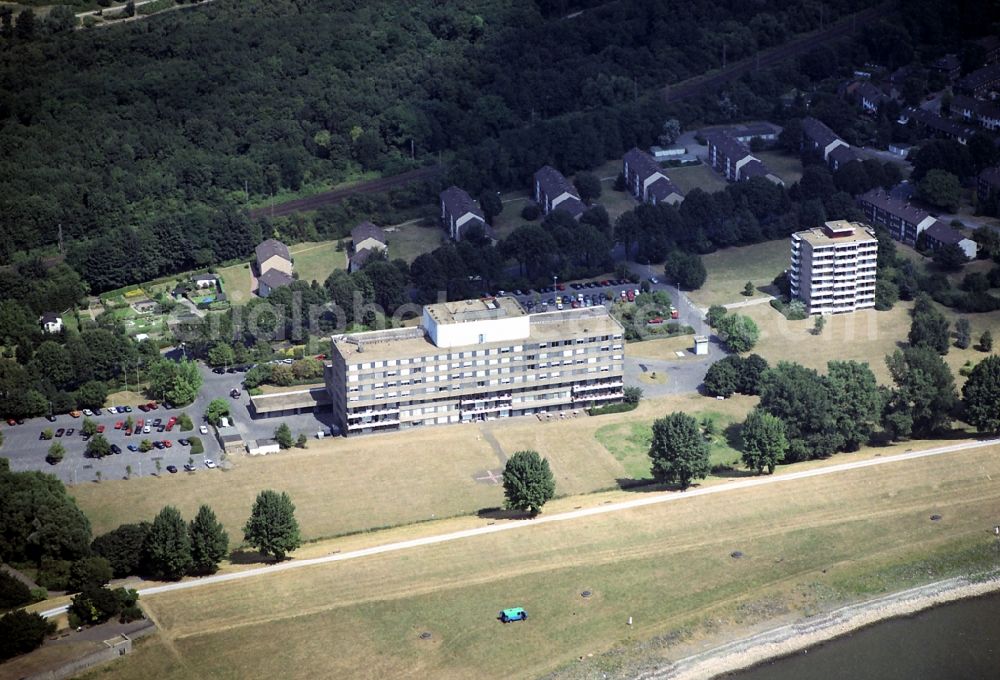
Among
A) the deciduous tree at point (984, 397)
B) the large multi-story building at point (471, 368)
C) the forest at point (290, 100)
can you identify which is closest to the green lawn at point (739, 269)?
the large multi-story building at point (471, 368)

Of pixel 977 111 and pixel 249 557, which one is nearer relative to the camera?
pixel 249 557

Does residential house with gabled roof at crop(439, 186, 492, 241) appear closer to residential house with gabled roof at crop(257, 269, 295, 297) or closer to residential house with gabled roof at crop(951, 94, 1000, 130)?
residential house with gabled roof at crop(257, 269, 295, 297)

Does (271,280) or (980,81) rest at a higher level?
(980,81)

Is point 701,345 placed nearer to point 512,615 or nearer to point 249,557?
point 512,615

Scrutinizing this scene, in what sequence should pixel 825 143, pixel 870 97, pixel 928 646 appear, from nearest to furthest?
pixel 928 646
pixel 825 143
pixel 870 97

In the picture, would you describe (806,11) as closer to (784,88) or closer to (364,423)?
(784,88)

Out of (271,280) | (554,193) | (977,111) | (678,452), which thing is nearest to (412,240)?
(554,193)
